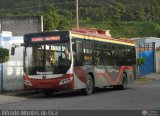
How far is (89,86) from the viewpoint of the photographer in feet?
77.4

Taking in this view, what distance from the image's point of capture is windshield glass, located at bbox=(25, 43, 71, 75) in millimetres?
21953

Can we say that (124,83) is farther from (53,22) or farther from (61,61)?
(53,22)

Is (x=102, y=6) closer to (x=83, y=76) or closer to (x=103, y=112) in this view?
(x=83, y=76)

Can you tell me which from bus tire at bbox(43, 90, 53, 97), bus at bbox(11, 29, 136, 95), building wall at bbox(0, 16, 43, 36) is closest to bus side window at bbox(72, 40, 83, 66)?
bus at bbox(11, 29, 136, 95)

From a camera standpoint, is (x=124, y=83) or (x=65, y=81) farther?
(x=124, y=83)

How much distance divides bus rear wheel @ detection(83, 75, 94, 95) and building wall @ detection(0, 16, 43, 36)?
11.8 meters

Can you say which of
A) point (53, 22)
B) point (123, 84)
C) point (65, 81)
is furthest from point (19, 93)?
point (53, 22)

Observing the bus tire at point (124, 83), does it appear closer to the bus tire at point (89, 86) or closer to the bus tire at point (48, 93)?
the bus tire at point (89, 86)

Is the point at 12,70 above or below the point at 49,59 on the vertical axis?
below

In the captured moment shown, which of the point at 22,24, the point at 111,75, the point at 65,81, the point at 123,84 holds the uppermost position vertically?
the point at 22,24

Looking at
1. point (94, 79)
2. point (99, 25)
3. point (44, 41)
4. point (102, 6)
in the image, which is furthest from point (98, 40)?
point (99, 25)

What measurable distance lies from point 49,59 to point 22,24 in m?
14.4

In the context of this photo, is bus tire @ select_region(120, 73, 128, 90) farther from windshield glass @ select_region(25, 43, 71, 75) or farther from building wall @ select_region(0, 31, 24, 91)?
windshield glass @ select_region(25, 43, 71, 75)

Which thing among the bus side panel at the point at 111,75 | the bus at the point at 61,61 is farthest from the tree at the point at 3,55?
the bus side panel at the point at 111,75
